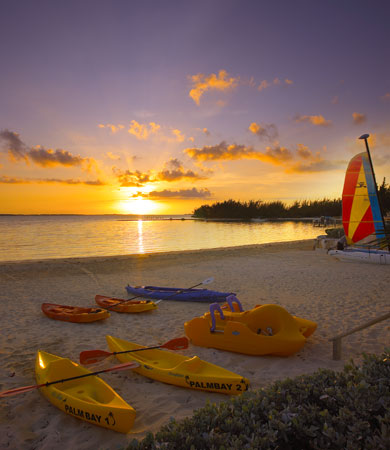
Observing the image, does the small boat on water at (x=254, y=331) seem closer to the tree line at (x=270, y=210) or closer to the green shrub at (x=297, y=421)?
the green shrub at (x=297, y=421)

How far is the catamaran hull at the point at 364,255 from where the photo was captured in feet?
42.2

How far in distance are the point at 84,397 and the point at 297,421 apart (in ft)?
8.18

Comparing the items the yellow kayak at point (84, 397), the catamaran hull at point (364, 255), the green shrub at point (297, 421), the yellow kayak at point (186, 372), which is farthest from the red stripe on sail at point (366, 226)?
the yellow kayak at point (84, 397)

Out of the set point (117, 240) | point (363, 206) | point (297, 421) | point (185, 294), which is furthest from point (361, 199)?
point (117, 240)

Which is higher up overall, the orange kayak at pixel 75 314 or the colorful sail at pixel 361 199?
the colorful sail at pixel 361 199

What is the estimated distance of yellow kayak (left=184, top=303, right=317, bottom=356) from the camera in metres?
4.56

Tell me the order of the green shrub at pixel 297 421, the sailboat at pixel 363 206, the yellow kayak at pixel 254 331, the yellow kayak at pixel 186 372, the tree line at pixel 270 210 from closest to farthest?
the green shrub at pixel 297 421, the yellow kayak at pixel 186 372, the yellow kayak at pixel 254 331, the sailboat at pixel 363 206, the tree line at pixel 270 210

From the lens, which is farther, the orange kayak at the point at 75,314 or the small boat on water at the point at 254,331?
the orange kayak at the point at 75,314

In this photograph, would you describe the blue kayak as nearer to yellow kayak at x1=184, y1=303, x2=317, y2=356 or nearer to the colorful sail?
yellow kayak at x1=184, y1=303, x2=317, y2=356

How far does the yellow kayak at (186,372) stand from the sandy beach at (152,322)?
4.5 inches

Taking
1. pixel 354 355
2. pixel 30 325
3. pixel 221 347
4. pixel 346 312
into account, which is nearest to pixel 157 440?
pixel 221 347

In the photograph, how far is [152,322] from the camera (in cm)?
664

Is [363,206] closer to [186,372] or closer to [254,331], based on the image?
[254,331]

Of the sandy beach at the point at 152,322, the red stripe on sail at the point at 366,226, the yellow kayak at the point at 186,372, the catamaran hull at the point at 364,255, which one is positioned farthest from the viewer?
the catamaran hull at the point at 364,255
